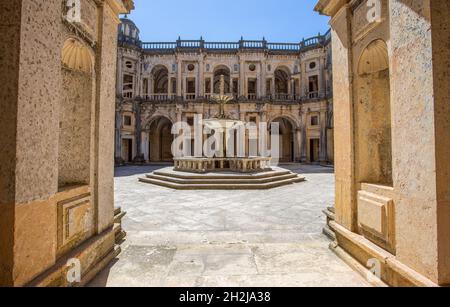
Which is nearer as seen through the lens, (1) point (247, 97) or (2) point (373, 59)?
(2) point (373, 59)

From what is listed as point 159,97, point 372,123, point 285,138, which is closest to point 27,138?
point 372,123

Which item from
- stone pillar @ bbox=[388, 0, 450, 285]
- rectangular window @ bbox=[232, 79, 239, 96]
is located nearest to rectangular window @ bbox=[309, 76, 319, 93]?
rectangular window @ bbox=[232, 79, 239, 96]

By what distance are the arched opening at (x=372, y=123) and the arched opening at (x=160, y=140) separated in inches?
1053

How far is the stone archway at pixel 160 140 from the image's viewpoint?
28859 millimetres

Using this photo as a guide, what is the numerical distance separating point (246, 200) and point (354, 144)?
187 inches

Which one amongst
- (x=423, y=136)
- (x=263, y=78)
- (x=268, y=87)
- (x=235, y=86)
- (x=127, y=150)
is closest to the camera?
(x=423, y=136)

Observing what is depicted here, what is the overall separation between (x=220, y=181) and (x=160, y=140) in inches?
847

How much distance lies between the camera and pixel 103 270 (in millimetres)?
2934

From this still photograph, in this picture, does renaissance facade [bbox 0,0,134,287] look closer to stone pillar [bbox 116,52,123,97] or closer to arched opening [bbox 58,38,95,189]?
arched opening [bbox 58,38,95,189]

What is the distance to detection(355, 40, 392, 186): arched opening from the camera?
3283mm

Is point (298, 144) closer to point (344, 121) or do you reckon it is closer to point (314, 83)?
point (314, 83)

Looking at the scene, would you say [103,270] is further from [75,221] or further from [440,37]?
[440,37]

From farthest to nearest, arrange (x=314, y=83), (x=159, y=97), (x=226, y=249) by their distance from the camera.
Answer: (x=314, y=83) < (x=159, y=97) < (x=226, y=249)

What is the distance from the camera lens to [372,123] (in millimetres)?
3311
